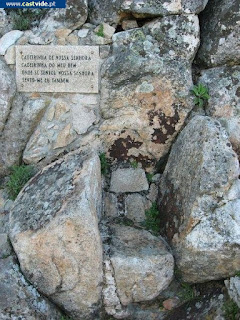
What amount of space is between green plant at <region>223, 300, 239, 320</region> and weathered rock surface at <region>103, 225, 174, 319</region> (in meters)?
0.60

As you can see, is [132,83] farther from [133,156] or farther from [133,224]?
[133,224]

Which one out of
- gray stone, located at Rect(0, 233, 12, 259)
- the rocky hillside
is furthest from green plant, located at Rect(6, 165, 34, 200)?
gray stone, located at Rect(0, 233, 12, 259)

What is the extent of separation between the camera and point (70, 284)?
3.95m

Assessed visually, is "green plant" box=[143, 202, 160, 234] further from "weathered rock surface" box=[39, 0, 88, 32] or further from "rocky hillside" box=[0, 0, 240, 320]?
"weathered rock surface" box=[39, 0, 88, 32]

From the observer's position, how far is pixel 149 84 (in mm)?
4668

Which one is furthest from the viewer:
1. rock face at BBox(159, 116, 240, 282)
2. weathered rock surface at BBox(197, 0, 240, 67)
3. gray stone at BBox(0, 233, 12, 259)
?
weathered rock surface at BBox(197, 0, 240, 67)

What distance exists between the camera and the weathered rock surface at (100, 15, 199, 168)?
4637 millimetres

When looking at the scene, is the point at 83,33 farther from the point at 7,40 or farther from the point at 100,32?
the point at 7,40

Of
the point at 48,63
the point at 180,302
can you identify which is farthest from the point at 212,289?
the point at 48,63

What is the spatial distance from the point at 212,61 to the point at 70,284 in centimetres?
293

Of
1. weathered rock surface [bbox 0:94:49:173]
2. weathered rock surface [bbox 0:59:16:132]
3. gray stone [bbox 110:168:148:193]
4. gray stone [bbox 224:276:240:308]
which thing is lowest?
gray stone [bbox 224:276:240:308]

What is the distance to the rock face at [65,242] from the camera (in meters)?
3.84

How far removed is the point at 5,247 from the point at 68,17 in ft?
8.58

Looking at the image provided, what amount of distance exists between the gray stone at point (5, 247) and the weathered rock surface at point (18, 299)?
0.06 m
